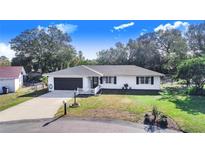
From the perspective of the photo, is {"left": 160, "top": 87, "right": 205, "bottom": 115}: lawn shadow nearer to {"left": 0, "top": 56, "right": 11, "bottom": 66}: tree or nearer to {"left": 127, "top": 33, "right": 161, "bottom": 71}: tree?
{"left": 127, "top": 33, "right": 161, "bottom": 71}: tree

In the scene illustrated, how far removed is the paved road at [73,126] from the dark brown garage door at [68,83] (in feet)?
17.8

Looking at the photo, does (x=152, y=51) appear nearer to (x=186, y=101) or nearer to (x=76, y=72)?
(x=186, y=101)

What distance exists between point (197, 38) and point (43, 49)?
745 centimetres

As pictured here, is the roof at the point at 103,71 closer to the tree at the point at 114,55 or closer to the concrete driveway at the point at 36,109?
the tree at the point at 114,55

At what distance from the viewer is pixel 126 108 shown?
10156 mm

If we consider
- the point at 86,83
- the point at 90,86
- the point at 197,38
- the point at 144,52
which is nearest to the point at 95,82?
the point at 90,86

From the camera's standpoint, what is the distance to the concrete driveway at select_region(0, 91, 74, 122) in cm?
992

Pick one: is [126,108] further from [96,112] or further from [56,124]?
[56,124]

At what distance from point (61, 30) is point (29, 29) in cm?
130

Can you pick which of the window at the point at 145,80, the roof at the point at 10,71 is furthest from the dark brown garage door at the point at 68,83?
the window at the point at 145,80

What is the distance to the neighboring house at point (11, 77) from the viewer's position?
561 inches
